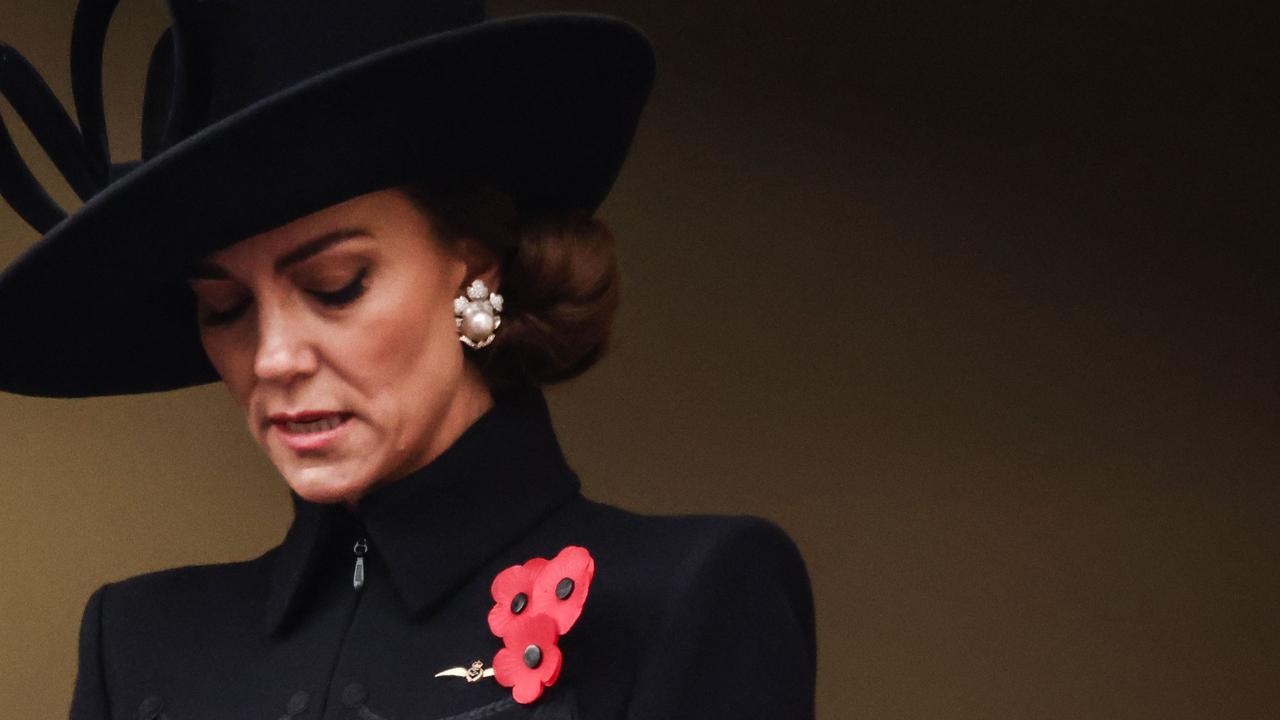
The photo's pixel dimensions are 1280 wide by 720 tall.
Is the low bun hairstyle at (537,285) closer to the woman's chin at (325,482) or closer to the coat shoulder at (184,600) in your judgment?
the woman's chin at (325,482)

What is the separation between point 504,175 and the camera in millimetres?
1552

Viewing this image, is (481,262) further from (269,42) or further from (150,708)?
(150,708)

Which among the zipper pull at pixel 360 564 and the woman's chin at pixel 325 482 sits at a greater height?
the woman's chin at pixel 325 482

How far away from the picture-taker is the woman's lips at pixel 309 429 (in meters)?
1.45

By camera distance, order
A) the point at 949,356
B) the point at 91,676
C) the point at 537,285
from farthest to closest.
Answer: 1. the point at 949,356
2. the point at 91,676
3. the point at 537,285

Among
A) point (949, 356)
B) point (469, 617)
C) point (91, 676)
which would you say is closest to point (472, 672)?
point (469, 617)

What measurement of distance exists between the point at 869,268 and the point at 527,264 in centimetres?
102

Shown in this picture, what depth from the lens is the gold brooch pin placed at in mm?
1460

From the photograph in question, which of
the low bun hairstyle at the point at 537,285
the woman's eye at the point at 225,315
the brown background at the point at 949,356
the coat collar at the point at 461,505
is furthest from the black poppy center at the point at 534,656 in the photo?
the brown background at the point at 949,356

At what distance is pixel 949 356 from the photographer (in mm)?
2479

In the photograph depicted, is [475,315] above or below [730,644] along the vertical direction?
above

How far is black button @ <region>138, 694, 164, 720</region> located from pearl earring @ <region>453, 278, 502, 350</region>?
1.39 ft

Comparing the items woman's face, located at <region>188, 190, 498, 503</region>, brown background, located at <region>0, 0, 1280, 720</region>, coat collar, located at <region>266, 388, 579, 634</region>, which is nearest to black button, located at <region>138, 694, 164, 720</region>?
coat collar, located at <region>266, 388, 579, 634</region>

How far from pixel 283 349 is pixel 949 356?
4.16 ft
